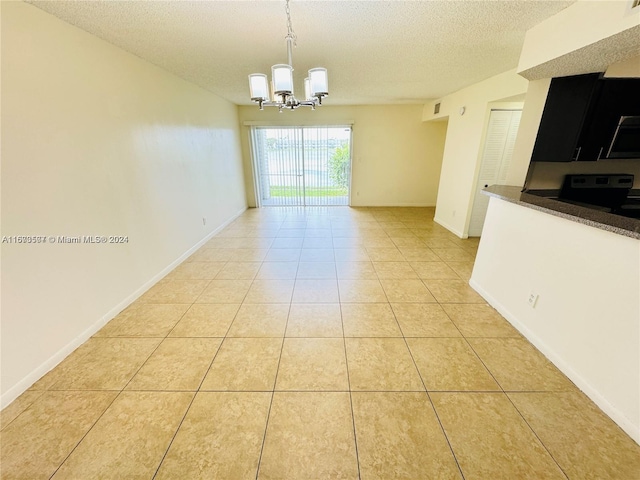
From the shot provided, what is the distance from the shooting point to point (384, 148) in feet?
18.9

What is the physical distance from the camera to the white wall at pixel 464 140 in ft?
10.2

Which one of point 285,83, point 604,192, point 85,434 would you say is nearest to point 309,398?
point 85,434

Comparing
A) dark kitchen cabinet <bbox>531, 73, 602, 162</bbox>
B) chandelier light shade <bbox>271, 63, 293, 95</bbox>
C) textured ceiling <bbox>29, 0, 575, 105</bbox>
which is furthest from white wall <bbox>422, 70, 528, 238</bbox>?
chandelier light shade <bbox>271, 63, 293, 95</bbox>

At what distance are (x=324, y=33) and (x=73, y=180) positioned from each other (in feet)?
7.15

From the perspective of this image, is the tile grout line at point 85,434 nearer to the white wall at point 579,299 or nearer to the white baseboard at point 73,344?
the white baseboard at point 73,344

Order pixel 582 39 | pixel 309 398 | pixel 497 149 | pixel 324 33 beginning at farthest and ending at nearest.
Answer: pixel 497 149 → pixel 324 33 → pixel 582 39 → pixel 309 398

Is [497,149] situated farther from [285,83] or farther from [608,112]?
[285,83]

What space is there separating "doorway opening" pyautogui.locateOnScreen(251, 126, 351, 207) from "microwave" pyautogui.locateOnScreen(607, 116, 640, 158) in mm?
4399

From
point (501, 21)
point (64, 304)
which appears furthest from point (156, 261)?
point (501, 21)

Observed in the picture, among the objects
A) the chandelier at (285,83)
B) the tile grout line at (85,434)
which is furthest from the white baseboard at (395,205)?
the tile grout line at (85,434)

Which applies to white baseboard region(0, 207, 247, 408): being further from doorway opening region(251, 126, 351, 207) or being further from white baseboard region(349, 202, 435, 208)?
white baseboard region(349, 202, 435, 208)

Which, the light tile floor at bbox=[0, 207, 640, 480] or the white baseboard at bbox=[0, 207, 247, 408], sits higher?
the white baseboard at bbox=[0, 207, 247, 408]

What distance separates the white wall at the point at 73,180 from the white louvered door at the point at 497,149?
13.6 feet

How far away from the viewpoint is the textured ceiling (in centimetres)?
162
